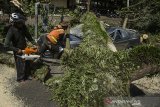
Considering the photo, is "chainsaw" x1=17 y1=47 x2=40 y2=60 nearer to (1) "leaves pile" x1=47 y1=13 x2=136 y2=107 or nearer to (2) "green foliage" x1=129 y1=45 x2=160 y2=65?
(1) "leaves pile" x1=47 y1=13 x2=136 y2=107

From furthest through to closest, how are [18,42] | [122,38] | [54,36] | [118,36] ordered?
1. [122,38]
2. [118,36]
3. [54,36]
4. [18,42]

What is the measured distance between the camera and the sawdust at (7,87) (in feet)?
23.9

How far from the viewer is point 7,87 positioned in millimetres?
8109

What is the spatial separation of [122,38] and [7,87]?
11.5m

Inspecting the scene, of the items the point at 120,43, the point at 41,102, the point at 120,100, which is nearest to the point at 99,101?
the point at 120,100

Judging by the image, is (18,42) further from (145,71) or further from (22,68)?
(145,71)

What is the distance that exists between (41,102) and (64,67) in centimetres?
73

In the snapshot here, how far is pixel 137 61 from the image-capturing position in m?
6.82

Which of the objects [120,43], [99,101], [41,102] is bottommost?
Answer: [120,43]

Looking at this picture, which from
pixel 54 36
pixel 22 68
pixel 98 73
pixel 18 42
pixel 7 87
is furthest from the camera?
pixel 54 36

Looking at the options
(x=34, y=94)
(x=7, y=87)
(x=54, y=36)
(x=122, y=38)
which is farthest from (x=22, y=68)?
(x=122, y=38)

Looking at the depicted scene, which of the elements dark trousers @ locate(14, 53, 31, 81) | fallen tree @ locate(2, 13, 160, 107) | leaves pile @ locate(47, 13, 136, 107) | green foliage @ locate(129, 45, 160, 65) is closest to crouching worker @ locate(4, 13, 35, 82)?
dark trousers @ locate(14, 53, 31, 81)

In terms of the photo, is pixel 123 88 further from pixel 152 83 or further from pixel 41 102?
pixel 152 83

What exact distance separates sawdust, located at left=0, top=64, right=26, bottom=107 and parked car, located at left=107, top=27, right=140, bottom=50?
9.49m
